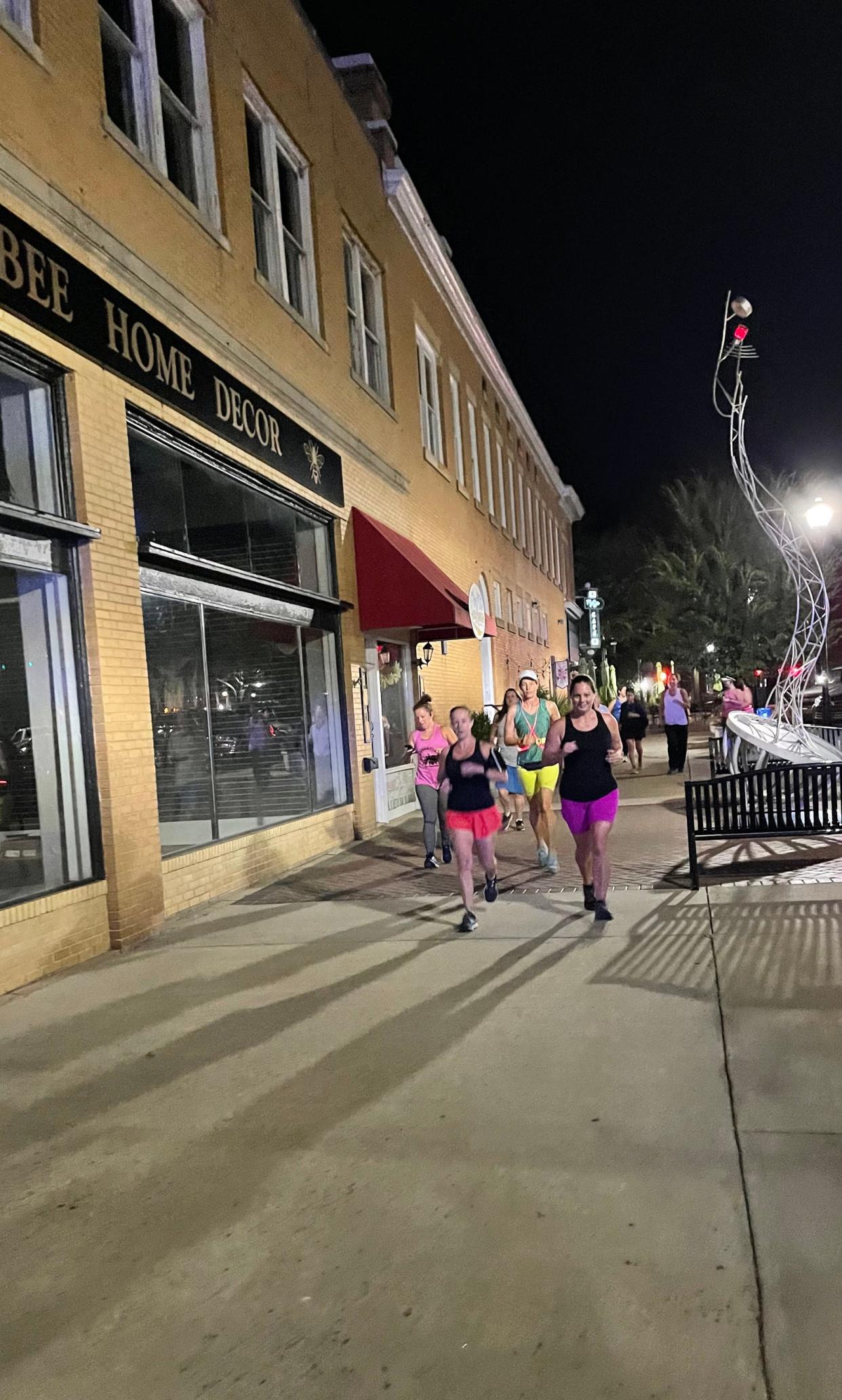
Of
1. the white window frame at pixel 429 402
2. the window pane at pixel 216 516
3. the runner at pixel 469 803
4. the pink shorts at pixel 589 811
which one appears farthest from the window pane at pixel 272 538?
the white window frame at pixel 429 402

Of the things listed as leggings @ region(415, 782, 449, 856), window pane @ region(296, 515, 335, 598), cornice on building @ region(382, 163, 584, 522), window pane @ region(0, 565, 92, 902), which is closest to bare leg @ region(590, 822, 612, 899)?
leggings @ region(415, 782, 449, 856)

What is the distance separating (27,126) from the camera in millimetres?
6430

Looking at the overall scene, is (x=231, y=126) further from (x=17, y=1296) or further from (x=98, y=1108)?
(x=17, y=1296)

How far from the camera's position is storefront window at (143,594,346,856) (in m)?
8.40

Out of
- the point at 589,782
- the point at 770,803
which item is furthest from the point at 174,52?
the point at 770,803

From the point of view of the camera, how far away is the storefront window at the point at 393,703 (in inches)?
540

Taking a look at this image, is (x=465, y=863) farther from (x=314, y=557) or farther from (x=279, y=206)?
(x=279, y=206)

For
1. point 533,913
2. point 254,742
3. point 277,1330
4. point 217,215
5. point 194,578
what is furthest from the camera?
point 254,742

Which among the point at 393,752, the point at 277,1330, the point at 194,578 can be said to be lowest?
the point at 277,1330

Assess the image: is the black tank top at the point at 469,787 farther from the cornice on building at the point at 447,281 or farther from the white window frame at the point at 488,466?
the white window frame at the point at 488,466

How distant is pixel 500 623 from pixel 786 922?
17221 millimetres

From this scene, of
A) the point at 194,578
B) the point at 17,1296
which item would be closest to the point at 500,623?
the point at 194,578

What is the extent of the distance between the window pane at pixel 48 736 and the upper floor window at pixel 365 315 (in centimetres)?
741

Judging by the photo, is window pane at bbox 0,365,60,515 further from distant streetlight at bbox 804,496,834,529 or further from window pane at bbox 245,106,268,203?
distant streetlight at bbox 804,496,834,529
